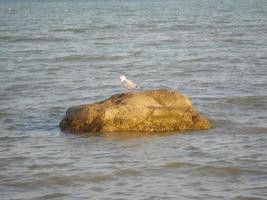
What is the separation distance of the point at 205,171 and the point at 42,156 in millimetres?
3055

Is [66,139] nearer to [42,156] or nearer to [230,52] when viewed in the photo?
[42,156]

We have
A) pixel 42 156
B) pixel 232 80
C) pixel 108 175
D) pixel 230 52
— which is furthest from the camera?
pixel 230 52

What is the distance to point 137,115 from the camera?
1470cm

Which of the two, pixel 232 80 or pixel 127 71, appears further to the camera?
pixel 127 71

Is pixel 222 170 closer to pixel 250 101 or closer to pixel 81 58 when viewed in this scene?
pixel 250 101

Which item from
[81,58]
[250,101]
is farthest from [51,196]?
[81,58]

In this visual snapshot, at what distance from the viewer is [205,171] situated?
39.9 feet

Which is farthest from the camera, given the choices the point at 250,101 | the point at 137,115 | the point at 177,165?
the point at 250,101

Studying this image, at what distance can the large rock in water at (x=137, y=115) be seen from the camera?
579 inches

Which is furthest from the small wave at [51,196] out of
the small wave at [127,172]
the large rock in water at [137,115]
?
the large rock in water at [137,115]

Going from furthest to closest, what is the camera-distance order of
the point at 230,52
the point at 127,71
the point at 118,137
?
the point at 230,52 < the point at 127,71 < the point at 118,137

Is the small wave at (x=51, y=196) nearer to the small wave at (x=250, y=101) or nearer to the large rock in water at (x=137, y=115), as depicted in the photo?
the large rock in water at (x=137, y=115)

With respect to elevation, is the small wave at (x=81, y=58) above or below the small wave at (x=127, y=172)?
below

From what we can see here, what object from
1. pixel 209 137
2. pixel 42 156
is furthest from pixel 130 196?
pixel 209 137
